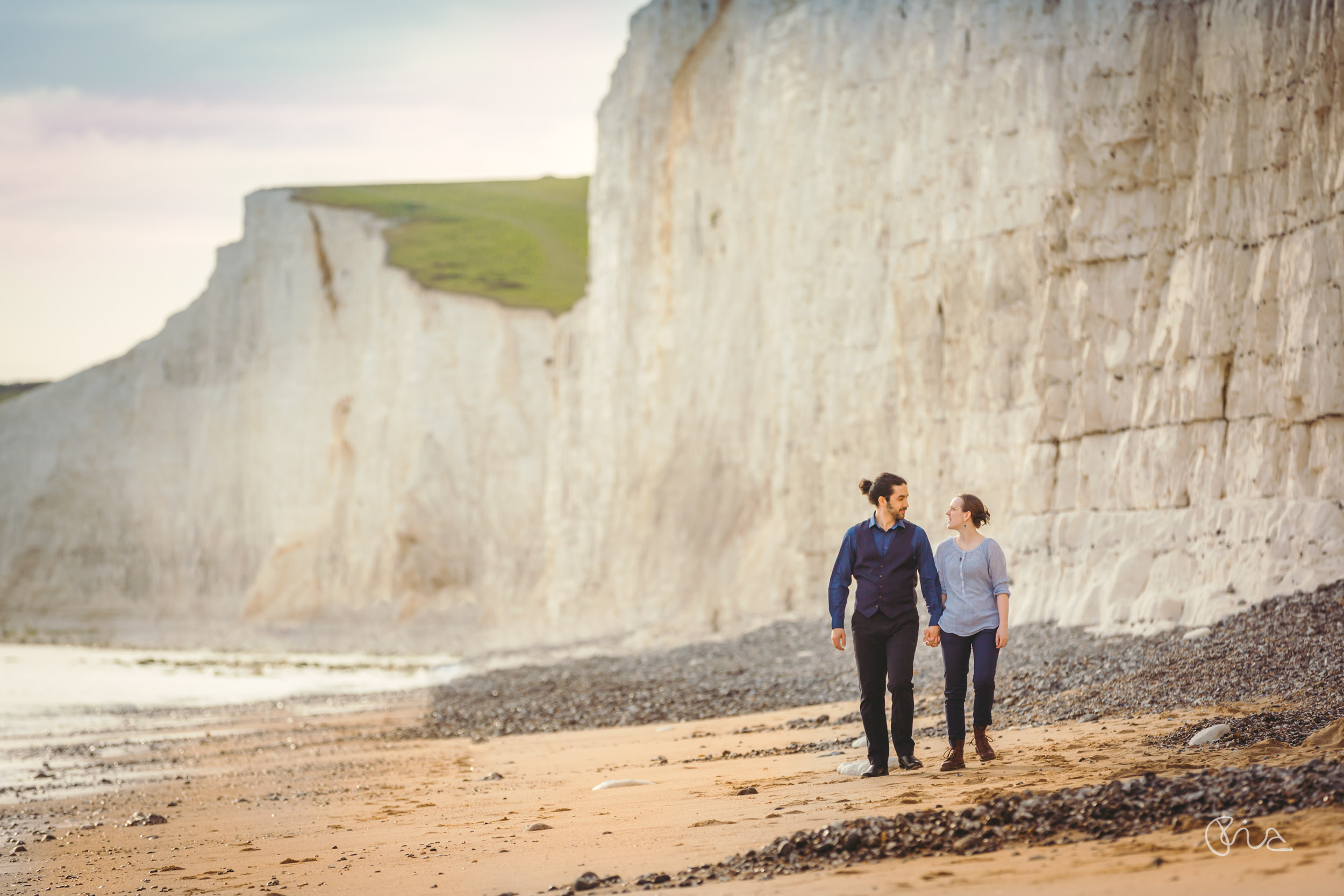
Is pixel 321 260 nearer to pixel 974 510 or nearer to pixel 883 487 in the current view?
pixel 883 487

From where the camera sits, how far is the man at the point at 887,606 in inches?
284

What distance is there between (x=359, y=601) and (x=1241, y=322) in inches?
1456

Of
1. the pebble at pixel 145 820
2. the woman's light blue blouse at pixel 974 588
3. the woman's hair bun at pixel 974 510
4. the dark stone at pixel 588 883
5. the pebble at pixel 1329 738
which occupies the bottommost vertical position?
the pebble at pixel 145 820

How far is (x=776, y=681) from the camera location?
15.0 meters

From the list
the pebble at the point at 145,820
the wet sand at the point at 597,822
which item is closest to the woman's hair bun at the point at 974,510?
the wet sand at the point at 597,822

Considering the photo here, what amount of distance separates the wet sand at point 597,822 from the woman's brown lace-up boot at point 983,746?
8 cm

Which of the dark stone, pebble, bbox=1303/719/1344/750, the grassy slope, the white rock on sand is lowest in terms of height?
the white rock on sand

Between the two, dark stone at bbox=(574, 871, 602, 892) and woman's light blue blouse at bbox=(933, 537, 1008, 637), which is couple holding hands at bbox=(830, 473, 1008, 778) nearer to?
woman's light blue blouse at bbox=(933, 537, 1008, 637)

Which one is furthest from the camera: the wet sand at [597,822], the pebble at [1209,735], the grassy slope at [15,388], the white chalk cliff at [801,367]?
the grassy slope at [15,388]

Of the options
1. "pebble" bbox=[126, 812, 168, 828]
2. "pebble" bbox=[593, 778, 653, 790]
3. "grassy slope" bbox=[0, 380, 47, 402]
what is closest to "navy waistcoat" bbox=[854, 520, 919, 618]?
"pebble" bbox=[593, 778, 653, 790]

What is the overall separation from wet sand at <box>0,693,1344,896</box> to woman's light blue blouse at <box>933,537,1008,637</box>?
0.80 meters

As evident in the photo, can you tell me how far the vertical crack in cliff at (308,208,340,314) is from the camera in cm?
5350

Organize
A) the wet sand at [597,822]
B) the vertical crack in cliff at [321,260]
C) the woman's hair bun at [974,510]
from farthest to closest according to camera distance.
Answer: the vertical crack in cliff at [321,260], the woman's hair bun at [974,510], the wet sand at [597,822]

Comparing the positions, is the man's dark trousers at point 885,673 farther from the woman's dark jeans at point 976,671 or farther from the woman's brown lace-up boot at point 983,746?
the woman's brown lace-up boot at point 983,746
